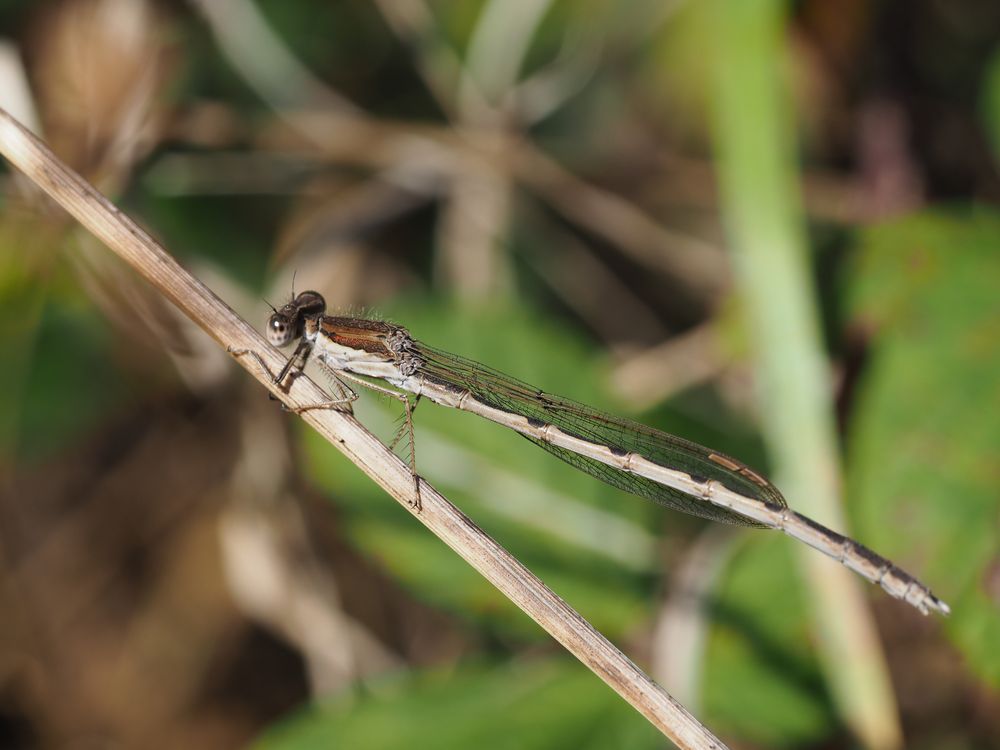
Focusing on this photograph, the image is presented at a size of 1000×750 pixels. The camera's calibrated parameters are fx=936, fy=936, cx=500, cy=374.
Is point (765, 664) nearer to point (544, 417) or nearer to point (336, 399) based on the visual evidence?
point (544, 417)

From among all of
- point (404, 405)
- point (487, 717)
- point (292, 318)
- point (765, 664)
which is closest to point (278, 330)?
point (292, 318)

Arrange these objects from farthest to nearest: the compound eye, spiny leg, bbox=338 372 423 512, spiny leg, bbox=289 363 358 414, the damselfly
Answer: the damselfly < the compound eye < spiny leg, bbox=338 372 423 512 < spiny leg, bbox=289 363 358 414

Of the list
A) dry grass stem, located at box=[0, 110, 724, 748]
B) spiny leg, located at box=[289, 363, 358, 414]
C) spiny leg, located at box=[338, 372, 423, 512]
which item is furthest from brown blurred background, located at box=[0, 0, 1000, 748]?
dry grass stem, located at box=[0, 110, 724, 748]

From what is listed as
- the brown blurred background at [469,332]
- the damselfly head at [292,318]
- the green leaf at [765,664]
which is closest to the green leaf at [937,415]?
the brown blurred background at [469,332]

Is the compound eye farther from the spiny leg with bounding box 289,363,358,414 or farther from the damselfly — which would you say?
the spiny leg with bounding box 289,363,358,414

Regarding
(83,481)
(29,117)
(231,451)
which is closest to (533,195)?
(231,451)

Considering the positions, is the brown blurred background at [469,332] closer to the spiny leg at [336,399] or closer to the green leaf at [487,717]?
the green leaf at [487,717]

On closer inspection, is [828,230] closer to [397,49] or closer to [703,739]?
[397,49]
